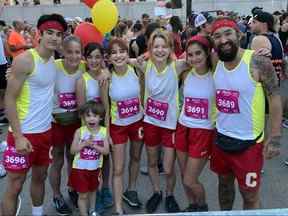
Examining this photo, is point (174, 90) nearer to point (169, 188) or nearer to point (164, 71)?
point (164, 71)

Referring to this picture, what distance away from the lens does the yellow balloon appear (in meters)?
4.46

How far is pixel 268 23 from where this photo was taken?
4.93 metres

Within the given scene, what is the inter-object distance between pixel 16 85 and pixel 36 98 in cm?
20

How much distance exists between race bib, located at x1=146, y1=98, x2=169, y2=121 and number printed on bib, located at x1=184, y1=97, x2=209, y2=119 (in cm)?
29

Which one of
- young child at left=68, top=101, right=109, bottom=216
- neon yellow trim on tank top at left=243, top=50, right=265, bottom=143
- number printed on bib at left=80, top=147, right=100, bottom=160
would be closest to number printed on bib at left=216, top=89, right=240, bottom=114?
neon yellow trim on tank top at left=243, top=50, right=265, bottom=143

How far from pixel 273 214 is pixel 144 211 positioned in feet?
8.87

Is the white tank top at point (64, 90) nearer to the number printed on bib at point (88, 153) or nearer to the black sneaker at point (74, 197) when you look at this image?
the number printed on bib at point (88, 153)

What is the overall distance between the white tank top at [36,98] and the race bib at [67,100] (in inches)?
14.5

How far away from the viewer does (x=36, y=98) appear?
3492 millimetres

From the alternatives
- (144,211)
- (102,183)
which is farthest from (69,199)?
(144,211)

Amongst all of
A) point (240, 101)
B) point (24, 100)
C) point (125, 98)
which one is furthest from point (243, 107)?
point (24, 100)

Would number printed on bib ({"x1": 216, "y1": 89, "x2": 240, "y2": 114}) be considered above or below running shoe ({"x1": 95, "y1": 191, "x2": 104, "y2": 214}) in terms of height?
above

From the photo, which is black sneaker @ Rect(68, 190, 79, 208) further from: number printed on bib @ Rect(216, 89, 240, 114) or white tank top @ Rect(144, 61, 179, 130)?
number printed on bib @ Rect(216, 89, 240, 114)

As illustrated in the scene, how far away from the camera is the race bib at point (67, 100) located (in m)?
3.96
